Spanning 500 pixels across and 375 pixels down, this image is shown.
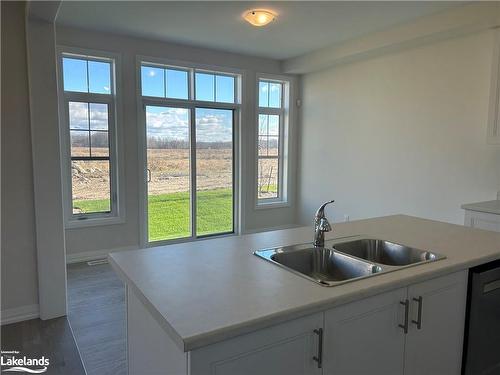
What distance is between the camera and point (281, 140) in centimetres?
610

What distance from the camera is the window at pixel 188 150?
4.86 metres

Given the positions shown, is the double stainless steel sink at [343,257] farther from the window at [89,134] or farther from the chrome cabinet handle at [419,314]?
the window at [89,134]

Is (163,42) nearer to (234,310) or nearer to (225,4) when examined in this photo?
(225,4)

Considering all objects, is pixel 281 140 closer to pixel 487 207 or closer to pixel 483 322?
pixel 487 207

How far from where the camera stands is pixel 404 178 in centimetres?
448

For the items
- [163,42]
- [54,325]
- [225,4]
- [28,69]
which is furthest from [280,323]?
[163,42]

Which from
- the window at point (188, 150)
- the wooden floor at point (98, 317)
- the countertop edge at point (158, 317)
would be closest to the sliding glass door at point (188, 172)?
the window at point (188, 150)

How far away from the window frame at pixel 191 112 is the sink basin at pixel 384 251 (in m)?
3.39

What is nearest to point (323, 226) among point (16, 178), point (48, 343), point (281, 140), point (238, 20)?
point (48, 343)

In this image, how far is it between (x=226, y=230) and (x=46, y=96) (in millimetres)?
3469

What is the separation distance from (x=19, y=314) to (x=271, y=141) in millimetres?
4220

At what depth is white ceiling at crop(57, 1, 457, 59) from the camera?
343 centimetres

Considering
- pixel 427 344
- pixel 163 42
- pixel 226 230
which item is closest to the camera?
pixel 427 344

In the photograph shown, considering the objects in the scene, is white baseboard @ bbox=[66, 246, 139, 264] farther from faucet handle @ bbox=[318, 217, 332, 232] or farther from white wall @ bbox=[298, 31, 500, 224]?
faucet handle @ bbox=[318, 217, 332, 232]
